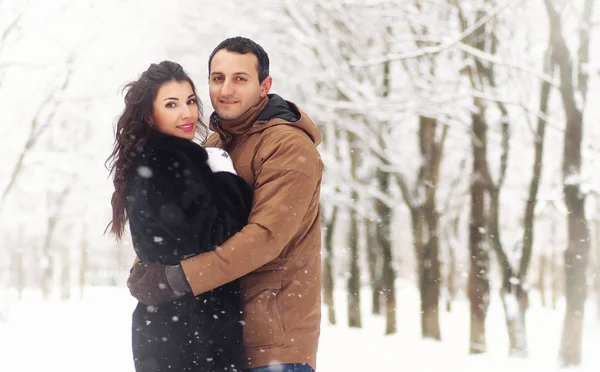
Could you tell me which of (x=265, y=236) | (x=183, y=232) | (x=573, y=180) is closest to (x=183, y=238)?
(x=183, y=232)

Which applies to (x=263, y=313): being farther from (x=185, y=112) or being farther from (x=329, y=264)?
(x=329, y=264)

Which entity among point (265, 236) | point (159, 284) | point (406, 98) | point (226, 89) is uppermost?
point (226, 89)

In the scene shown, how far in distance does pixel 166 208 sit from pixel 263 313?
0.58 meters

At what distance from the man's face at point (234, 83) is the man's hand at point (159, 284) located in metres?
0.77

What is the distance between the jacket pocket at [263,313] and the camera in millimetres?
3090

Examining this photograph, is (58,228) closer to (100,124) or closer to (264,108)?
(100,124)

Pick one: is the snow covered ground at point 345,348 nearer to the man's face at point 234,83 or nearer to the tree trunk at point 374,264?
the tree trunk at point 374,264

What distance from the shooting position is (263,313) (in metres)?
3.09

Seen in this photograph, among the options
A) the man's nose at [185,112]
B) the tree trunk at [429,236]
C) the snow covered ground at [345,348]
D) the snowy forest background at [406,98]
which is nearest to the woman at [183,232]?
the man's nose at [185,112]

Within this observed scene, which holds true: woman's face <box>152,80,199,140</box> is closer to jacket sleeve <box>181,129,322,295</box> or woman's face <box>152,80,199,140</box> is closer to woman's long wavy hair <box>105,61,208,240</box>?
woman's long wavy hair <box>105,61,208,240</box>

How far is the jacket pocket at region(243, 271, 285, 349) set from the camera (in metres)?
3.09

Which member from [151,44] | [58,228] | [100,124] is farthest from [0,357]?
[58,228]

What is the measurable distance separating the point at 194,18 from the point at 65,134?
44.9 ft

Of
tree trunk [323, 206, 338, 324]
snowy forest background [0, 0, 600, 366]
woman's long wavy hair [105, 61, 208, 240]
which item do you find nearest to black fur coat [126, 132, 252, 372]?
woman's long wavy hair [105, 61, 208, 240]
